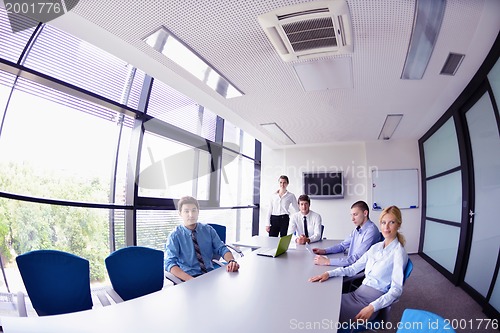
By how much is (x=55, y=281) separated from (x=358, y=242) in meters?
2.60

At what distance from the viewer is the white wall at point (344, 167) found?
6.27 meters

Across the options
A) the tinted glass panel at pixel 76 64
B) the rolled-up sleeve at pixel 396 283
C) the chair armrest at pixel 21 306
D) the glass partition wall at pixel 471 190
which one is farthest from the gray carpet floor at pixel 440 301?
the tinted glass panel at pixel 76 64

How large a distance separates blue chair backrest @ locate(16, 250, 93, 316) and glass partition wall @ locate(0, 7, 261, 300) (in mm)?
432

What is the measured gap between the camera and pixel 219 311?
4.09 feet

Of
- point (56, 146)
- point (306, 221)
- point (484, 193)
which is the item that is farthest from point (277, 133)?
point (56, 146)

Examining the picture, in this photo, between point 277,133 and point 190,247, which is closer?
point 190,247

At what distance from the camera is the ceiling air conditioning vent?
2008 mm

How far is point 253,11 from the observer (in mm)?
2074

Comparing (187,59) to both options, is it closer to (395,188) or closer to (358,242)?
(358,242)

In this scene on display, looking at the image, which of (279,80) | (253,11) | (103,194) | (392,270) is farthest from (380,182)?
(103,194)

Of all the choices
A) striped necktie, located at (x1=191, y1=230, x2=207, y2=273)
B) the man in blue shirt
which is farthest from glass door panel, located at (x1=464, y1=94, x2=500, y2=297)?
striped necktie, located at (x1=191, y1=230, x2=207, y2=273)

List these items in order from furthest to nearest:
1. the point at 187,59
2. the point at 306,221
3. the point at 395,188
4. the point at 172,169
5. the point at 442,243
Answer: the point at 395,188 → the point at 442,243 → the point at 172,169 → the point at 306,221 → the point at 187,59

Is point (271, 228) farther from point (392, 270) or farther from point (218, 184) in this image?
point (392, 270)

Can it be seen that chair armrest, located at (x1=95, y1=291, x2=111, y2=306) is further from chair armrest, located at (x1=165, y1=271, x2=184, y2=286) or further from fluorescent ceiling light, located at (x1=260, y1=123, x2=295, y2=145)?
fluorescent ceiling light, located at (x1=260, y1=123, x2=295, y2=145)
